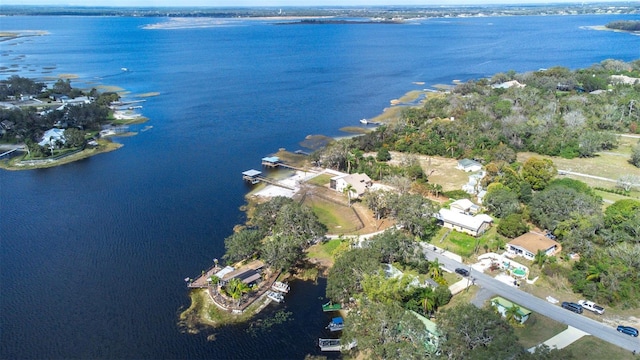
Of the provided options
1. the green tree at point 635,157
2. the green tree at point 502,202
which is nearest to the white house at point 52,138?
the green tree at point 502,202

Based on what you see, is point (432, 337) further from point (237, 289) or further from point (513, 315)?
point (237, 289)

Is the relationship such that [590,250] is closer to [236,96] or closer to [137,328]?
[137,328]

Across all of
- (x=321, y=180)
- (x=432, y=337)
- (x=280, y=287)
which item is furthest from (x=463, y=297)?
(x=321, y=180)

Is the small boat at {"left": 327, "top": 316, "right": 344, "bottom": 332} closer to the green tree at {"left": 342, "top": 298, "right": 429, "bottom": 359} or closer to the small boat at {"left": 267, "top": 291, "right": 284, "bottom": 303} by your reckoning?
the green tree at {"left": 342, "top": 298, "right": 429, "bottom": 359}

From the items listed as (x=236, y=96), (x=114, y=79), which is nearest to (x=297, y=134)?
(x=236, y=96)

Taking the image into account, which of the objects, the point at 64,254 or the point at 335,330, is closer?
the point at 335,330

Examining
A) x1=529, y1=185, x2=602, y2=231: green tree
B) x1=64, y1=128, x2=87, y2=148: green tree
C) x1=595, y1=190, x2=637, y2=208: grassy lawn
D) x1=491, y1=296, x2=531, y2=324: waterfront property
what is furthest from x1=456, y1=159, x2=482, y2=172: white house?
x1=64, y1=128, x2=87, y2=148: green tree
